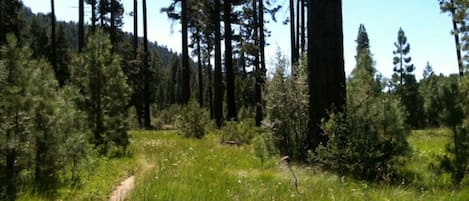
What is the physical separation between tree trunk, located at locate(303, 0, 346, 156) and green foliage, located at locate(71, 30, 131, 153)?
4721 millimetres

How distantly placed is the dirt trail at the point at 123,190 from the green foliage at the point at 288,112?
317 cm

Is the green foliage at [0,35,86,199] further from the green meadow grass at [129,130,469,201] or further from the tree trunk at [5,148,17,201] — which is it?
the green meadow grass at [129,130,469,201]

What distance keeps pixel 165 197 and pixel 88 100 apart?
6053mm

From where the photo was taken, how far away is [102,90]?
11.7 meters

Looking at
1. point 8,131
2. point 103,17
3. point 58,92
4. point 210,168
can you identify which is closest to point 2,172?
point 8,131

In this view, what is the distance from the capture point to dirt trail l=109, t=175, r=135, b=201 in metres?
6.84

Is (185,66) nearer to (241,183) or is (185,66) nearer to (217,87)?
(217,87)

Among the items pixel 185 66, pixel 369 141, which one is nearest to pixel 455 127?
pixel 369 141

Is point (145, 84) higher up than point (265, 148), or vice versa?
point (145, 84)

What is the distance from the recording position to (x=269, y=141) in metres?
10.7

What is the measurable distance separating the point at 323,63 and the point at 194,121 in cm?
849

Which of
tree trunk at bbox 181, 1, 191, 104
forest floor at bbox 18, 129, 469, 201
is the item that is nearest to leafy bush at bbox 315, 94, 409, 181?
forest floor at bbox 18, 129, 469, 201

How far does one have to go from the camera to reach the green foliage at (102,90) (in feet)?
37.8

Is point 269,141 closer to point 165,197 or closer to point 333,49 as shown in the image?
point 333,49
